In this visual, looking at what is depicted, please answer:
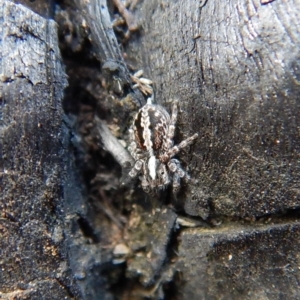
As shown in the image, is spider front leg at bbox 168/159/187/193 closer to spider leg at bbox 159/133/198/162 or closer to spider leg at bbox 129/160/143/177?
spider leg at bbox 159/133/198/162

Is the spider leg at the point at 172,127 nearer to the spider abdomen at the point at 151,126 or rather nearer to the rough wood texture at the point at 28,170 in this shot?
the spider abdomen at the point at 151,126

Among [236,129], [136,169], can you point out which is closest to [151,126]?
[136,169]

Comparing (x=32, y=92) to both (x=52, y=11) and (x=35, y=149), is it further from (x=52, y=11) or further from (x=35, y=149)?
(x=52, y=11)

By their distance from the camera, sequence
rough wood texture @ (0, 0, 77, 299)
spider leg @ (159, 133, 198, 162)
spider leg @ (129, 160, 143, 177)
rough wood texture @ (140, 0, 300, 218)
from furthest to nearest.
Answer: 1. spider leg @ (129, 160, 143, 177)
2. spider leg @ (159, 133, 198, 162)
3. rough wood texture @ (0, 0, 77, 299)
4. rough wood texture @ (140, 0, 300, 218)

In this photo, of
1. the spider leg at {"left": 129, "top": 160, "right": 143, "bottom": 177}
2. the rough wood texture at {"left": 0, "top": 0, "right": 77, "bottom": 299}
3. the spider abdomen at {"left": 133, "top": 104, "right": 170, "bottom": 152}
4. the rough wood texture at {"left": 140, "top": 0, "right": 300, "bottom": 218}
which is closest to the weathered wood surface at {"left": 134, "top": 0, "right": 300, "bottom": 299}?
the rough wood texture at {"left": 140, "top": 0, "right": 300, "bottom": 218}

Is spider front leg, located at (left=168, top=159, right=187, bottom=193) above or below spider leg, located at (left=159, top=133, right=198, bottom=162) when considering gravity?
below

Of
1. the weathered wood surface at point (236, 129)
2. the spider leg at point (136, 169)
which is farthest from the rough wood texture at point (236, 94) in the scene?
the spider leg at point (136, 169)

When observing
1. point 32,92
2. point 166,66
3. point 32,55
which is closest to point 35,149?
point 32,92
